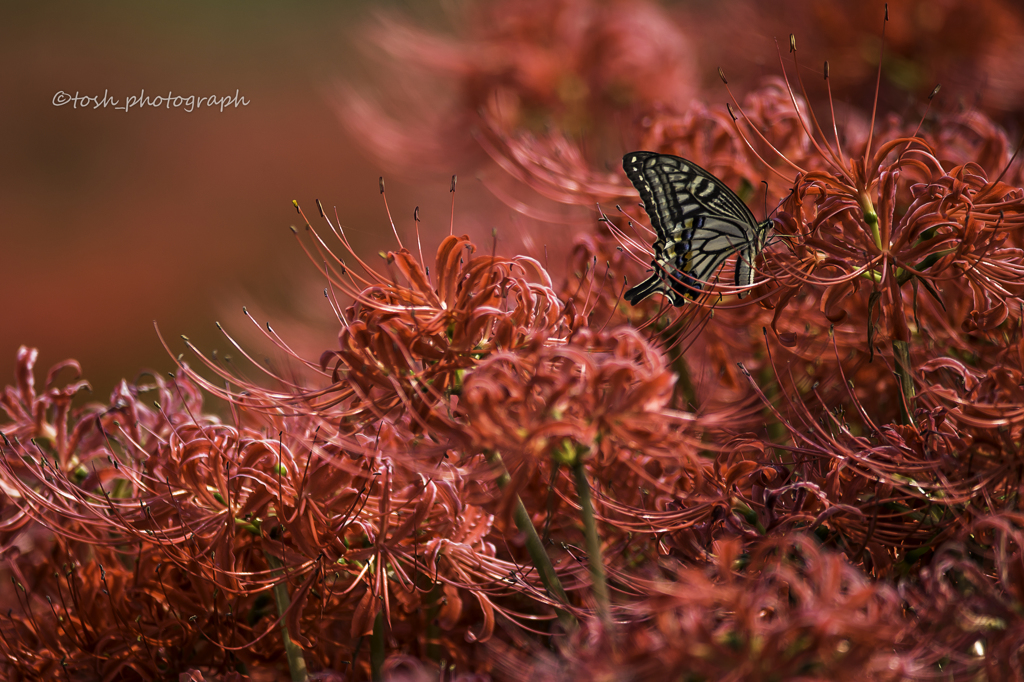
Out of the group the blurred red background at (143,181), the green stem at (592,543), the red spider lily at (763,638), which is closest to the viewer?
the red spider lily at (763,638)

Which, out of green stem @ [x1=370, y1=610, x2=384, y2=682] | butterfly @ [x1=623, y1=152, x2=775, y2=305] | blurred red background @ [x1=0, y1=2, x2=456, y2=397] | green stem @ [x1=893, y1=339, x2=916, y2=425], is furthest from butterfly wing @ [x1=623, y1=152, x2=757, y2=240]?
blurred red background @ [x1=0, y1=2, x2=456, y2=397]

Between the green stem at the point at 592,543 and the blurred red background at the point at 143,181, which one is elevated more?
the blurred red background at the point at 143,181

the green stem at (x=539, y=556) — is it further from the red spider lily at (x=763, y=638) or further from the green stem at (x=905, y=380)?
the green stem at (x=905, y=380)

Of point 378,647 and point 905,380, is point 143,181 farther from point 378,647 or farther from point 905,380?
point 905,380

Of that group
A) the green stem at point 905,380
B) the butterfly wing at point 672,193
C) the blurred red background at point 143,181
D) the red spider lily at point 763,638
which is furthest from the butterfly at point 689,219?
the blurred red background at point 143,181

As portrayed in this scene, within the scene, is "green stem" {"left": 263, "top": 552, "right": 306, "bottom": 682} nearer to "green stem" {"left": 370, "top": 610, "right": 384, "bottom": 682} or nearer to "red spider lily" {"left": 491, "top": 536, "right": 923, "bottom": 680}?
"green stem" {"left": 370, "top": 610, "right": 384, "bottom": 682}

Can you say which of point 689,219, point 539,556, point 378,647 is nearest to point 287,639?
point 378,647

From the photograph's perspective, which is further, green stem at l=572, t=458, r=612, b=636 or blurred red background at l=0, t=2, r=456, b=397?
blurred red background at l=0, t=2, r=456, b=397
